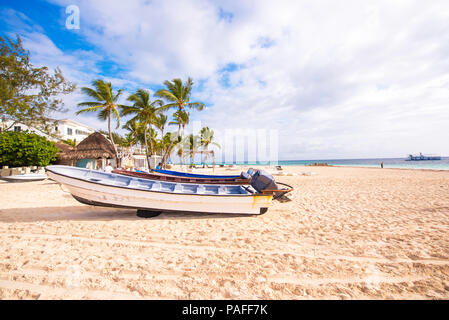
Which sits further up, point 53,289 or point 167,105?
point 167,105

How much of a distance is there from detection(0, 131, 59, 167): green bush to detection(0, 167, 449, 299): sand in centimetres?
1285

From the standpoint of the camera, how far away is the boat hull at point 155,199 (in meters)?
4.75

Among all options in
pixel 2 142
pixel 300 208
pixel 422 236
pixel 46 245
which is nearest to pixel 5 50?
pixel 2 142

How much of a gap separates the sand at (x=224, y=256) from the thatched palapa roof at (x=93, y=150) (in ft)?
40.6

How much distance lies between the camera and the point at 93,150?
17.1 m

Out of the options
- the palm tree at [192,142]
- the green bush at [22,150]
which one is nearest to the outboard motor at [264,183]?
the green bush at [22,150]

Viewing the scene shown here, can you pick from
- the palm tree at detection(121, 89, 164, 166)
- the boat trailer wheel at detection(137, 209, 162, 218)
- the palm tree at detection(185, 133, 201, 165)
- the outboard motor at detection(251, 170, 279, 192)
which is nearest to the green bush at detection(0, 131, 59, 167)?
the palm tree at detection(121, 89, 164, 166)

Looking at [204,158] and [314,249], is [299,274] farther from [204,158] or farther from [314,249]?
[204,158]

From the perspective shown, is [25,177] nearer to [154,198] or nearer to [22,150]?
[22,150]

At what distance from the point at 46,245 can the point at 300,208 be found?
23.3 feet

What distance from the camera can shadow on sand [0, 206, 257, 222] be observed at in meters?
5.12

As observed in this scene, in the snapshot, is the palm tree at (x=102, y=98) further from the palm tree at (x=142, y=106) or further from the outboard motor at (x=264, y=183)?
the outboard motor at (x=264, y=183)

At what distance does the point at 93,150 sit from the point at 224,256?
1932cm
